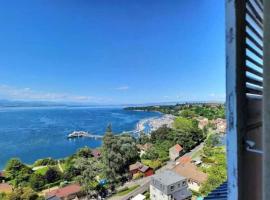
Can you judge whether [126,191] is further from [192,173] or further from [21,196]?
[21,196]

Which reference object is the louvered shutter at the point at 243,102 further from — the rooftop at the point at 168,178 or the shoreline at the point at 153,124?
the shoreline at the point at 153,124

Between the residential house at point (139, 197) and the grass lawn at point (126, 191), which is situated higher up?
the residential house at point (139, 197)

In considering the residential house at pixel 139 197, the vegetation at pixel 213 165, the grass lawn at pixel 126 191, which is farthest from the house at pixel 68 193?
the vegetation at pixel 213 165

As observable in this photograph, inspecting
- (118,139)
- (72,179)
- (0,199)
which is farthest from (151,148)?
(0,199)

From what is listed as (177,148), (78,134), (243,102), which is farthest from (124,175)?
(78,134)

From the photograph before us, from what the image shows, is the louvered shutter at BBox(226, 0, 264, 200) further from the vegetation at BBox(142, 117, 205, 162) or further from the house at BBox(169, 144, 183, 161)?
the house at BBox(169, 144, 183, 161)

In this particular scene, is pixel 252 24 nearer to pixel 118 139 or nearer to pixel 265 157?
pixel 265 157
